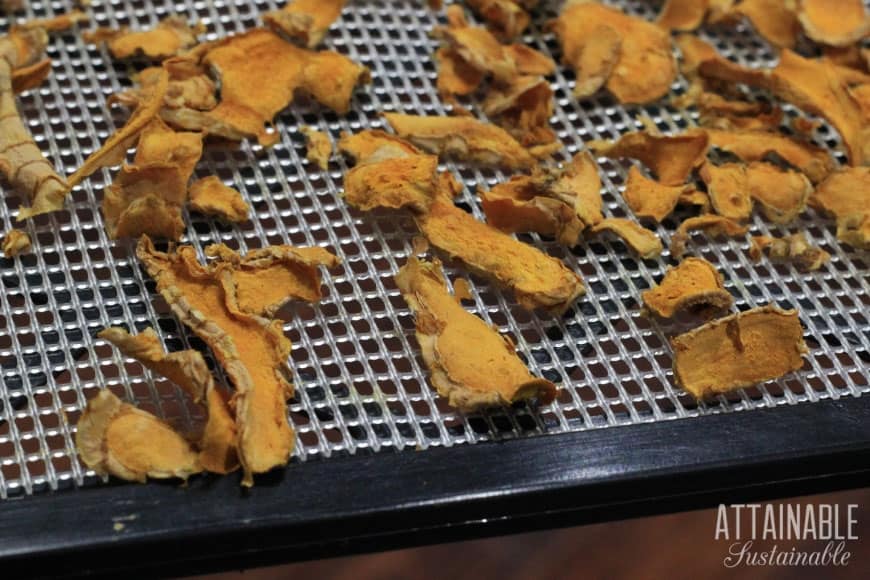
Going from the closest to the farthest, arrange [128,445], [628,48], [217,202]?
[128,445] < [217,202] < [628,48]

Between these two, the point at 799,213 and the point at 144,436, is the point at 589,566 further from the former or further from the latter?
the point at 144,436

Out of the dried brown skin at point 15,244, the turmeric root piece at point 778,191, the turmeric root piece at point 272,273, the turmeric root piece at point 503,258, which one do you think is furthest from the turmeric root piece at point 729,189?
the dried brown skin at point 15,244

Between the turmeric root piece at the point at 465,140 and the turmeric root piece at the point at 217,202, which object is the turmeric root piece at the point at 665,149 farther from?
the turmeric root piece at the point at 217,202

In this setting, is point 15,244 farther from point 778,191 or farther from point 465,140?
point 778,191

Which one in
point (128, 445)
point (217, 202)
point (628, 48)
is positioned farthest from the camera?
point (628, 48)

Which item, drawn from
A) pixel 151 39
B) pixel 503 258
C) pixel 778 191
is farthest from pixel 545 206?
pixel 151 39

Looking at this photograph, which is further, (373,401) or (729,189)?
(729,189)

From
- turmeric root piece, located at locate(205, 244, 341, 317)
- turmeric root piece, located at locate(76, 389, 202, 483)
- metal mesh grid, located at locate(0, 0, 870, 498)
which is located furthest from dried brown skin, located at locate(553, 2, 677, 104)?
turmeric root piece, located at locate(76, 389, 202, 483)

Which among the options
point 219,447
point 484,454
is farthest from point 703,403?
point 219,447
